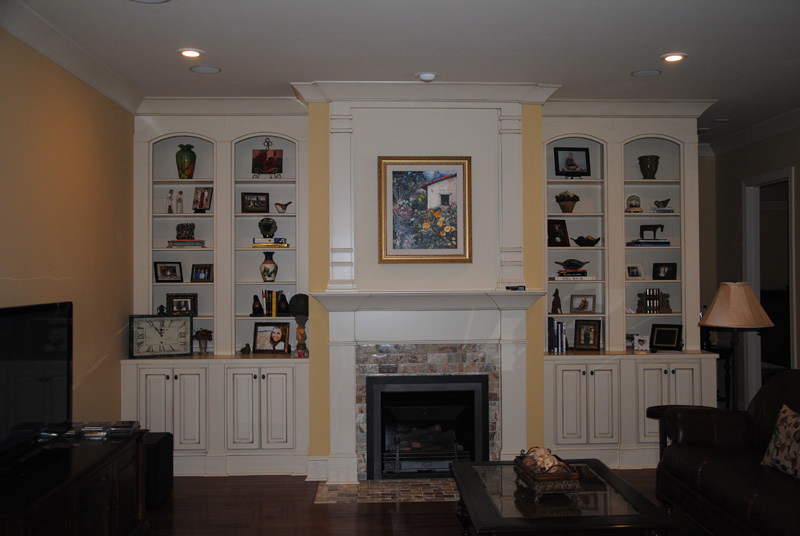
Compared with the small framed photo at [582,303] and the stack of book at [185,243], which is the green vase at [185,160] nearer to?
the stack of book at [185,243]

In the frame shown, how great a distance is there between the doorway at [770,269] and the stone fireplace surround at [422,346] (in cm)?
257

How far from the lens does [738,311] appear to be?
4.06 metres

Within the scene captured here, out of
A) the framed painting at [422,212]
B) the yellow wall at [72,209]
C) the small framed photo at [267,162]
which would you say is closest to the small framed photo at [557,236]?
the framed painting at [422,212]

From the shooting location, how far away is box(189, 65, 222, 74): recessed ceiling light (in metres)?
4.02

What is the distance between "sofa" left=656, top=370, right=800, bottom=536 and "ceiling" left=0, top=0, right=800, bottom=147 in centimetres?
203

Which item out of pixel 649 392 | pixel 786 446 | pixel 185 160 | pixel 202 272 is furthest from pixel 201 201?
pixel 786 446

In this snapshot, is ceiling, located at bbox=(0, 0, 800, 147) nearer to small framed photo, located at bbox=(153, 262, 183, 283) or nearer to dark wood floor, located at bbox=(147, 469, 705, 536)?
small framed photo, located at bbox=(153, 262, 183, 283)

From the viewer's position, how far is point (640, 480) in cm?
454

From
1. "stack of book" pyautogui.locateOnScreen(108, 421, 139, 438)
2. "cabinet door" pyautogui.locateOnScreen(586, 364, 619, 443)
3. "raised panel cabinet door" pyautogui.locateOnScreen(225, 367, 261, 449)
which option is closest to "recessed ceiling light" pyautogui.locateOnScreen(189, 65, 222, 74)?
"raised panel cabinet door" pyautogui.locateOnScreen(225, 367, 261, 449)

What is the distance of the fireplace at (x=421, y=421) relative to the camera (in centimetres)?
451

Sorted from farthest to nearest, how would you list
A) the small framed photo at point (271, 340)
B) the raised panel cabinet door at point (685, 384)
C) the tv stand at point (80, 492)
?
the small framed photo at point (271, 340)
the raised panel cabinet door at point (685, 384)
the tv stand at point (80, 492)

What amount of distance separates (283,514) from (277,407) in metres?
0.93

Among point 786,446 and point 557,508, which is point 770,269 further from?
point 557,508

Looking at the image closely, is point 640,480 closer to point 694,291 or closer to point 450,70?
point 694,291
